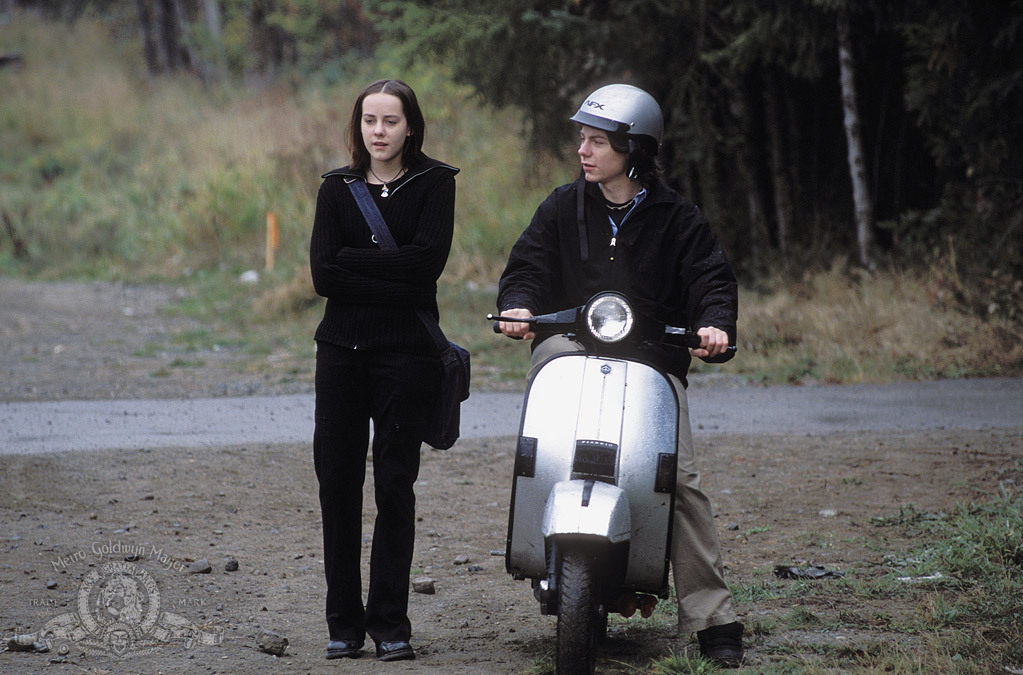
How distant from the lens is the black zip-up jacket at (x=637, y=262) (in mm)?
3998

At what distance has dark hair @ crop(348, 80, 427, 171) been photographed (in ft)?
13.8

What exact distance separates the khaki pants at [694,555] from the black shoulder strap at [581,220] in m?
0.33

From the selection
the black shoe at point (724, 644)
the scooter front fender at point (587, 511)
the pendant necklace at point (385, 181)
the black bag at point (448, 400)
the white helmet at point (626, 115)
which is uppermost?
the white helmet at point (626, 115)

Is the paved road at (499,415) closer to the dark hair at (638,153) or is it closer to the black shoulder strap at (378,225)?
the black shoulder strap at (378,225)

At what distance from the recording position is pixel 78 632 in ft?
14.4

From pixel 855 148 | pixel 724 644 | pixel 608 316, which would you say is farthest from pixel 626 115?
pixel 855 148

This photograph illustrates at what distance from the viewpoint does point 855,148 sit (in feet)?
41.4

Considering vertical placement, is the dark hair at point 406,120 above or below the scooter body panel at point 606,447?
above

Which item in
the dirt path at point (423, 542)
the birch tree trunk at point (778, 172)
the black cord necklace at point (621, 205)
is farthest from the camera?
the birch tree trunk at point (778, 172)

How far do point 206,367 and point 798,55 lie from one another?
6.54 meters

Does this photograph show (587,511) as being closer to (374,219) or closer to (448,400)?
(448,400)

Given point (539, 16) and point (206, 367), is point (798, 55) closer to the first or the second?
point (539, 16)

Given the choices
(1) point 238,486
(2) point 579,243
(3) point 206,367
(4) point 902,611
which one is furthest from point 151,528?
(3) point 206,367

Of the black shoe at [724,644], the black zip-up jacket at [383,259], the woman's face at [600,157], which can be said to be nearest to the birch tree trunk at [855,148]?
the woman's face at [600,157]
